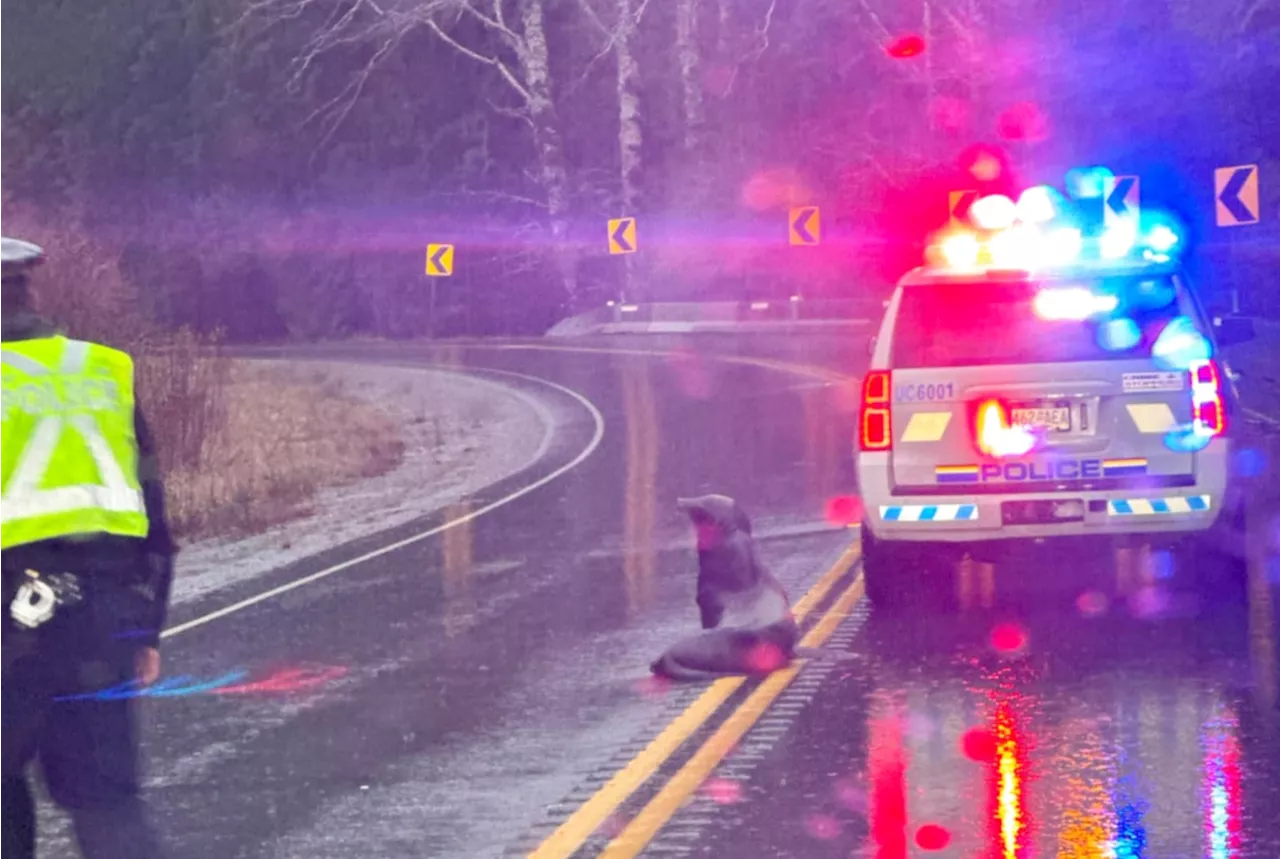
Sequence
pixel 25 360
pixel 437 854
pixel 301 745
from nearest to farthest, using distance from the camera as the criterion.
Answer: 1. pixel 25 360
2. pixel 437 854
3. pixel 301 745

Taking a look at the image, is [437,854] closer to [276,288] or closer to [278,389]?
[278,389]

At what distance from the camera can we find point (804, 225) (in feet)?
141

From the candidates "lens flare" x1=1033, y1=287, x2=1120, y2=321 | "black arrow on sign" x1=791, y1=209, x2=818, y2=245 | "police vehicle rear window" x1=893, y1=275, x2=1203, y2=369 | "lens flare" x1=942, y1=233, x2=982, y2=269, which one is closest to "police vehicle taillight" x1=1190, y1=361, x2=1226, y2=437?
"police vehicle rear window" x1=893, y1=275, x2=1203, y2=369

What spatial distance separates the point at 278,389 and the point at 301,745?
81.7ft

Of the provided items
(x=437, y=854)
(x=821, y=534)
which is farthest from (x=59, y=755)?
(x=821, y=534)

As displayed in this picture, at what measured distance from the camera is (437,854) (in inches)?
257

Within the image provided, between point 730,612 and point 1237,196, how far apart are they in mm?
17947

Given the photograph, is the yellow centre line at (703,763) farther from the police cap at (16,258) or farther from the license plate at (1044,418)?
the police cap at (16,258)

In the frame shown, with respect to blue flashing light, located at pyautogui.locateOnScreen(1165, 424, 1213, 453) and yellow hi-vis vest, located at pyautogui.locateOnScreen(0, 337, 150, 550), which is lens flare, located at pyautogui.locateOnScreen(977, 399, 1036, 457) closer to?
blue flashing light, located at pyautogui.locateOnScreen(1165, 424, 1213, 453)

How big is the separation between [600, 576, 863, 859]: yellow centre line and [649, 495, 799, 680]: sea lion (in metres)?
0.17

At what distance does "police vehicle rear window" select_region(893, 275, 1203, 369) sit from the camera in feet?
33.0

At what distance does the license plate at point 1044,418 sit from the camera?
9922mm

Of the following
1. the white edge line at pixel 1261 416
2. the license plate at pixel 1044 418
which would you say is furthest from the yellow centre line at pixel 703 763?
the white edge line at pixel 1261 416

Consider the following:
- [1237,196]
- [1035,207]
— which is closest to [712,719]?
[1035,207]
